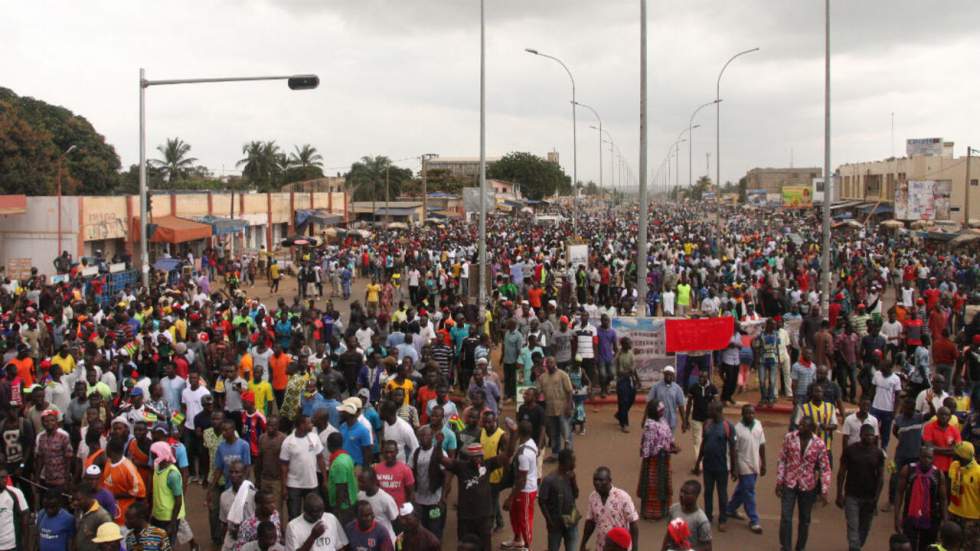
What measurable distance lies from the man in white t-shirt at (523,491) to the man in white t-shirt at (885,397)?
184 inches

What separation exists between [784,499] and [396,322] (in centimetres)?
784

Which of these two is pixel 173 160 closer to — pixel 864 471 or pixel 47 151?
pixel 47 151

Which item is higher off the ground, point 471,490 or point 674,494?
point 471,490

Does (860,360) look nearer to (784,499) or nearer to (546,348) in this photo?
(546,348)

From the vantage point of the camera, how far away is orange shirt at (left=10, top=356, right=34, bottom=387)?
11.0 m

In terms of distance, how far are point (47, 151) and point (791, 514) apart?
45845 millimetres

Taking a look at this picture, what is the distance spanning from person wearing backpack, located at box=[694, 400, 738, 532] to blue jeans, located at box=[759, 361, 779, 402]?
509cm

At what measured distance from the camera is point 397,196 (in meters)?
89.2

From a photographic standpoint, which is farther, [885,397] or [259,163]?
[259,163]

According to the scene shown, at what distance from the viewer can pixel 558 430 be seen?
33.8 ft

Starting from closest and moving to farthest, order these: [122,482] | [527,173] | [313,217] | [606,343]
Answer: [122,482], [606,343], [313,217], [527,173]

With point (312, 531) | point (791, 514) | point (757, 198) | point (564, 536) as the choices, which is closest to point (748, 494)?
point (791, 514)

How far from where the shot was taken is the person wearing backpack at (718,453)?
8406 millimetres

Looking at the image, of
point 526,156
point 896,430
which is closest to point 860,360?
point 896,430
